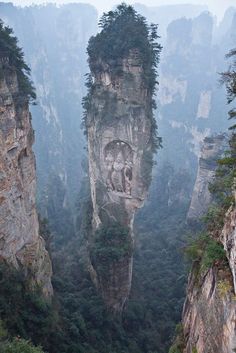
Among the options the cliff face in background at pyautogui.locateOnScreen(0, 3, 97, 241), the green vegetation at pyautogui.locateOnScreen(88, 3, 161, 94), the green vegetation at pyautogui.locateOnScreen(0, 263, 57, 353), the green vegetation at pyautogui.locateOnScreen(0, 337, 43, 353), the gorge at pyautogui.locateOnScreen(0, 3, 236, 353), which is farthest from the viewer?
the cliff face in background at pyautogui.locateOnScreen(0, 3, 97, 241)

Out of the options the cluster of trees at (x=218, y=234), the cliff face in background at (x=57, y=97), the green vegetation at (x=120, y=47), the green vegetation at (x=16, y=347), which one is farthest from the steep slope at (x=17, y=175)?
the cliff face in background at (x=57, y=97)

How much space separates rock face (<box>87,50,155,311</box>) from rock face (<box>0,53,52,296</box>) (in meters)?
5.67

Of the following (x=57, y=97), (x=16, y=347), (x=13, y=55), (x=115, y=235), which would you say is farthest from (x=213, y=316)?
(x=57, y=97)

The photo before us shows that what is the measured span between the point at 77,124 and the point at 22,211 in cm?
6829

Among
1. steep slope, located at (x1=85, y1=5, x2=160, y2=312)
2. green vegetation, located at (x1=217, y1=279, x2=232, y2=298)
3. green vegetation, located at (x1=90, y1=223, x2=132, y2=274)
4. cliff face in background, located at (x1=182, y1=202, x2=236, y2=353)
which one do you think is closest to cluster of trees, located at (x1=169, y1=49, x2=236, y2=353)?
green vegetation, located at (x1=217, y1=279, x2=232, y2=298)

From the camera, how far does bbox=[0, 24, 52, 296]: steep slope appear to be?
53.7 ft

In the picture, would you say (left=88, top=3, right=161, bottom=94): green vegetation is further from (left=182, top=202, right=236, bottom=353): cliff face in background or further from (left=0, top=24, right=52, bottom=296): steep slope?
(left=182, top=202, right=236, bottom=353): cliff face in background

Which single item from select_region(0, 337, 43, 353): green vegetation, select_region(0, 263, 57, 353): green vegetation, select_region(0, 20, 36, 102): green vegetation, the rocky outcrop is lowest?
select_region(0, 263, 57, 353): green vegetation

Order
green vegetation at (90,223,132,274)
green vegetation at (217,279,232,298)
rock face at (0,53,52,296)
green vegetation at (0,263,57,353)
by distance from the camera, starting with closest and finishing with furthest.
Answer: green vegetation at (217,279,232,298)
green vegetation at (0,263,57,353)
rock face at (0,53,52,296)
green vegetation at (90,223,132,274)

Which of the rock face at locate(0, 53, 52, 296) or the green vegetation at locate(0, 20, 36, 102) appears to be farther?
the green vegetation at locate(0, 20, 36, 102)

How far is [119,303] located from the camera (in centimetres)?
2505

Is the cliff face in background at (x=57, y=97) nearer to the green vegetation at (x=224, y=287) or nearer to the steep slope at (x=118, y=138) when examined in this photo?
A: the steep slope at (x=118, y=138)

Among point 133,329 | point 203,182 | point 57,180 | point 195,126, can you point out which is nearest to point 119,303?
point 133,329

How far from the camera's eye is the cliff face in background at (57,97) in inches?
1833
